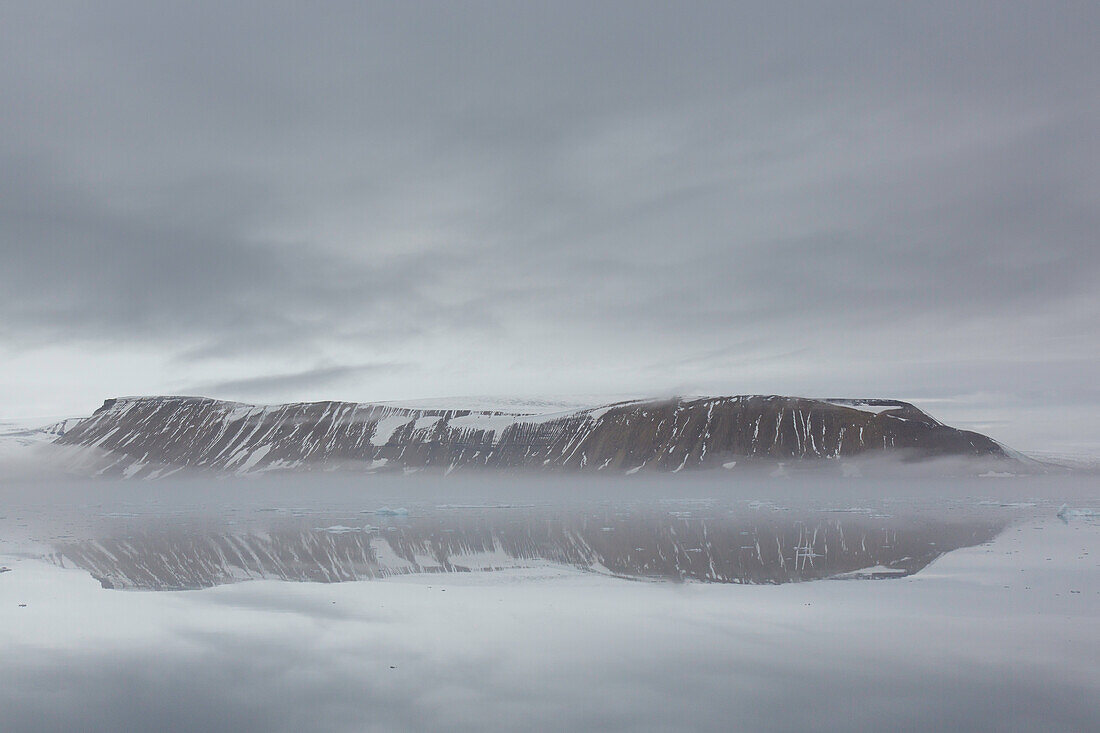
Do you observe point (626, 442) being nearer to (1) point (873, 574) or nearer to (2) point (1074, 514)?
(2) point (1074, 514)

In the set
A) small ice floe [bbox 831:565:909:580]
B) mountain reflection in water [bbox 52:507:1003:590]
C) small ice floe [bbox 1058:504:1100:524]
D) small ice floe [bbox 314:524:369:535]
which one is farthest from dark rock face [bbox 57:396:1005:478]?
small ice floe [bbox 831:565:909:580]

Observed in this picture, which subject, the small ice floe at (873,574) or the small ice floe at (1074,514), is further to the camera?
the small ice floe at (1074,514)

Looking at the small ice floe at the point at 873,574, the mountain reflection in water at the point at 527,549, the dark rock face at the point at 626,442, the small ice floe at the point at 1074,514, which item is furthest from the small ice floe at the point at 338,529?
the dark rock face at the point at 626,442

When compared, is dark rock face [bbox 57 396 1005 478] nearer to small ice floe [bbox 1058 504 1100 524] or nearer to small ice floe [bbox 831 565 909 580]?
small ice floe [bbox 1058 504 1100 524]

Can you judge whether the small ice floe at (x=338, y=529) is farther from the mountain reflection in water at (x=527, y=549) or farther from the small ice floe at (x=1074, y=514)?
the small ice floe at (x=1074, y=514)

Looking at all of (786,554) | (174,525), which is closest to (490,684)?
(786,554)
